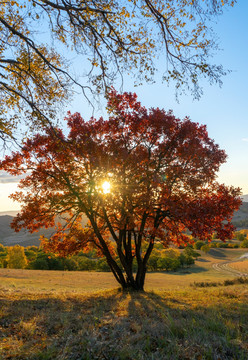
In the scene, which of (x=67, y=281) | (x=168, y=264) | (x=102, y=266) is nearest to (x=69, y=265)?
(x=102, y=266)

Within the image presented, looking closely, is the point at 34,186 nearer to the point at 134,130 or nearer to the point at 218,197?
the point at 134,130

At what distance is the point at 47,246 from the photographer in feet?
42.2

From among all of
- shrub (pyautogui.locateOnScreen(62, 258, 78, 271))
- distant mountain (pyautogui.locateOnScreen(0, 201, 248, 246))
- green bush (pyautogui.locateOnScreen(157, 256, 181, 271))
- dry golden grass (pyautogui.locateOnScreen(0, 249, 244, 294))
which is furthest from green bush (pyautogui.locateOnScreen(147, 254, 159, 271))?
distant mountain (pyautogui.locateOnScreen(0, 201, 248, 246))

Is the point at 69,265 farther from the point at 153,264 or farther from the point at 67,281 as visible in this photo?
the point at 67,281

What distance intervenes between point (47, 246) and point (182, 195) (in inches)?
293

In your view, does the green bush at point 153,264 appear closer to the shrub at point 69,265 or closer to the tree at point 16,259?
the shrub at point 69,265


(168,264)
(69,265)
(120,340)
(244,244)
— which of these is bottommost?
(168,264)

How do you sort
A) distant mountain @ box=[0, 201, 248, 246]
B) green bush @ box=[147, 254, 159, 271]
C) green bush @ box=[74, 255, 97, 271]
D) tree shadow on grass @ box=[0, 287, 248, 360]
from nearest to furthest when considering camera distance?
tree shadow on grass @ box=[0, 287, 248, 360] → green bush @ box=[74, 255, 97, 271] → green bush @ box=[147, 254, 159, 271] → distant mountain @ box=[0, 201, 248, 246]

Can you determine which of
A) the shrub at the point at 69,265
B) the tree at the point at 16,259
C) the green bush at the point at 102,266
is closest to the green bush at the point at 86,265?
the shrub at the point at 69,265

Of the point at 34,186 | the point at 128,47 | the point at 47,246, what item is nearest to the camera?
the point at 128,47

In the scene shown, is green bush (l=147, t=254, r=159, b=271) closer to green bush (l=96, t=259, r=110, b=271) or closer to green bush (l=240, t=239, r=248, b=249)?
green bush (l=96, t=259, r=110, b=271)

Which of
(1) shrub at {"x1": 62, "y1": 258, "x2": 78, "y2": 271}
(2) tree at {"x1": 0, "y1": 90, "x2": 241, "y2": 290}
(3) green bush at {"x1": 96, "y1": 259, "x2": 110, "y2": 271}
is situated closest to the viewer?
(2) tree at {"x1": 0, "y1": 90, "x2": 241, "y2": 290}

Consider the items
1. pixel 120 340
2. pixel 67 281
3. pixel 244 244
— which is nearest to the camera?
pixel 120 340

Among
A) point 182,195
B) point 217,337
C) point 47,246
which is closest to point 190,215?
point 182,195
